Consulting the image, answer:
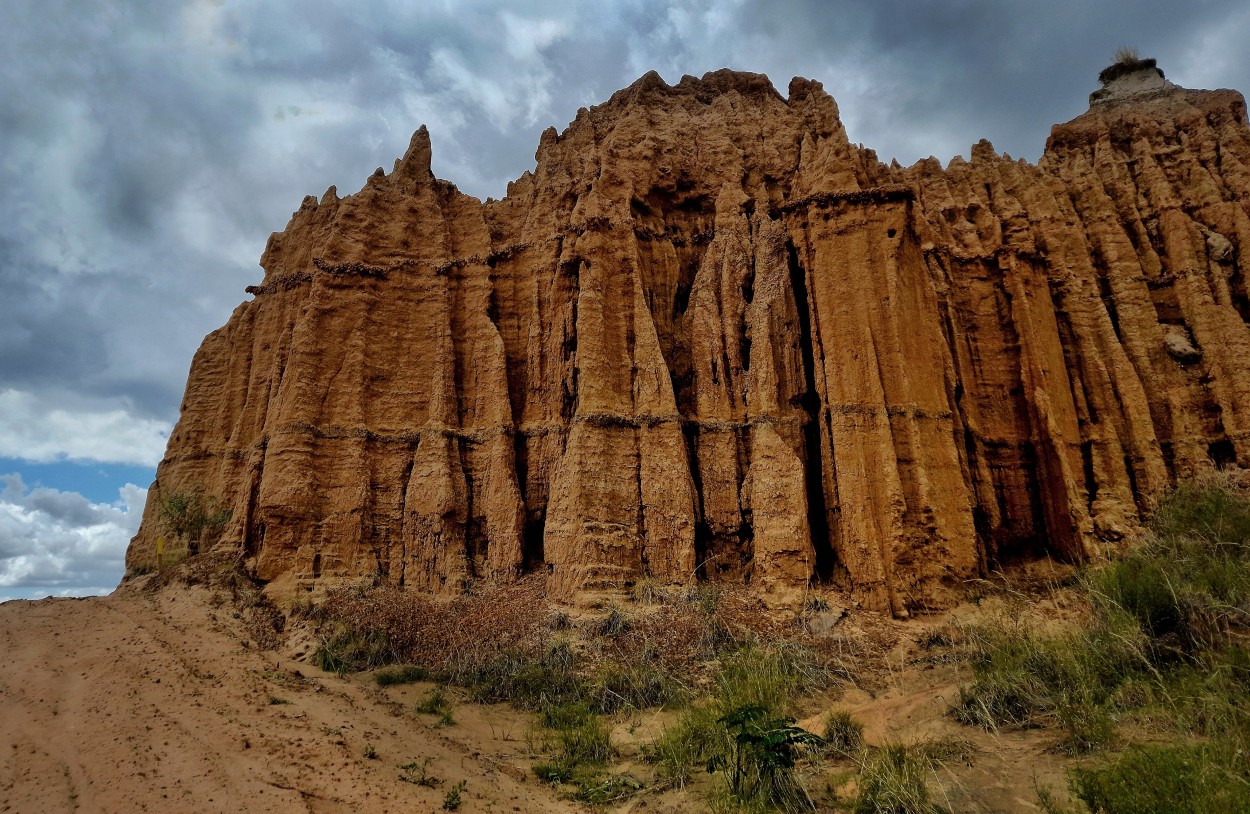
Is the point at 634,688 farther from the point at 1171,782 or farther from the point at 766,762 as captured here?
the point at 1171,782

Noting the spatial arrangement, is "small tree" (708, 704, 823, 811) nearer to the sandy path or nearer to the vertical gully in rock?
the sandy path

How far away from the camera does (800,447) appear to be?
20188mm

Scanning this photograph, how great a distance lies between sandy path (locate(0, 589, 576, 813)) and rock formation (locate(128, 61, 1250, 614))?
19.7 ft

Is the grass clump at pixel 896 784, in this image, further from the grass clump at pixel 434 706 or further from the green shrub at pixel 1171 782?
the grass clump at pixel 434 706

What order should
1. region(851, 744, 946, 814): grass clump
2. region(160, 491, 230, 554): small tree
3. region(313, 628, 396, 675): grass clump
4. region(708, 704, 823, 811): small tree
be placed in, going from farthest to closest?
region(160, 491, 230, 554): small tree < region(313, 628, 396, 675): grass clump < region(708, 704, 823, 811): small tree < region(851, 744, 946, 814): grass clump

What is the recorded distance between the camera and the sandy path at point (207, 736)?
809 cm

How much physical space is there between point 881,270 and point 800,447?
Result: 638 cm

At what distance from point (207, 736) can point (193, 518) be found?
16.0m

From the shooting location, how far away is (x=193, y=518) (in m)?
22.6

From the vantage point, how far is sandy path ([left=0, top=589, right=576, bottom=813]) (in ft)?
26.6

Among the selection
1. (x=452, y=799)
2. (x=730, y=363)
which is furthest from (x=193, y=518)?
(x=730, y=363)

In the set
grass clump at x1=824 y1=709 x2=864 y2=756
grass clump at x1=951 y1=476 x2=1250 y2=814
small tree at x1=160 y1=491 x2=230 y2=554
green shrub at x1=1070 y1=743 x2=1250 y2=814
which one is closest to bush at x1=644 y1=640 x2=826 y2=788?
grass clump at x1=824 y1=709 x2=864 y2=756

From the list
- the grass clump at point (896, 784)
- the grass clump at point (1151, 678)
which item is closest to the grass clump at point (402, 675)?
the grass clump at point (896, 784)

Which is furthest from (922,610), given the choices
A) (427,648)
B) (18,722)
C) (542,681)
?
(18,722)
